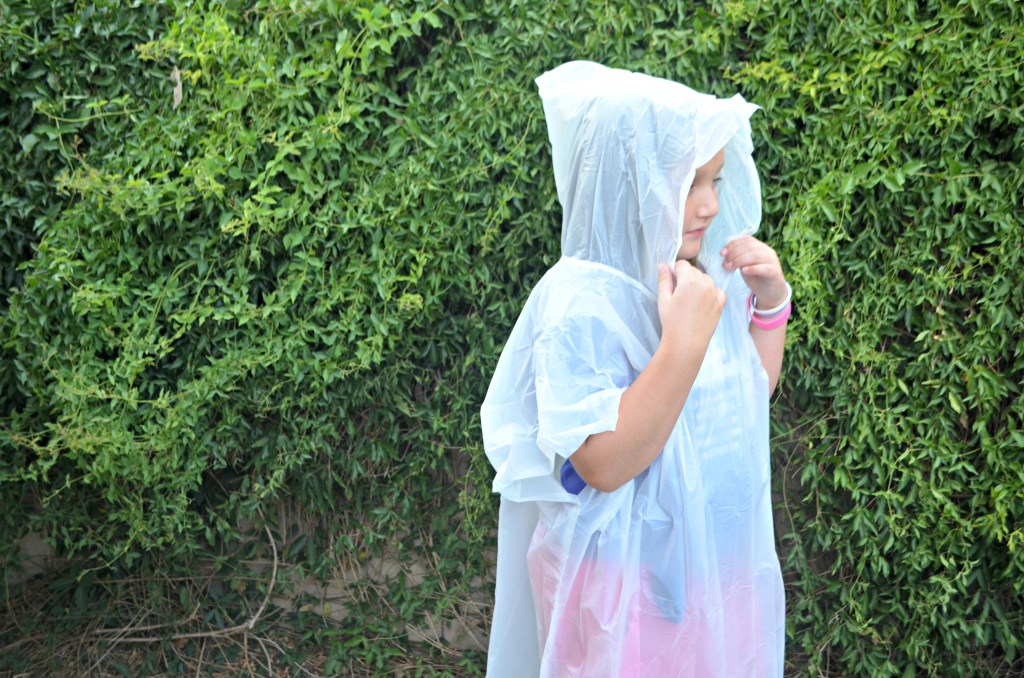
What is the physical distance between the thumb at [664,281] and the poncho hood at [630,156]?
0.03 meters

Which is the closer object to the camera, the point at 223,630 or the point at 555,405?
the point at 555,405

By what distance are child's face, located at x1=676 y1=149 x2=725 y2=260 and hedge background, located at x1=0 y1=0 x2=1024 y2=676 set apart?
94 cm

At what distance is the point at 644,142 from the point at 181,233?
69.9 inches

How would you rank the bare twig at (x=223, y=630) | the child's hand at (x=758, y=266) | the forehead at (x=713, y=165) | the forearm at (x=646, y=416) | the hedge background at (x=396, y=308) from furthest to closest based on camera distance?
the bare twig at (x=223, y=630) < the hedge background at (x=396, y=308) < the child's hand at (x=758, y=266) < the forehead at (x=713, y=165) < the forearm at (x=646, y=416)

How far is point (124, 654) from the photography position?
312 cm

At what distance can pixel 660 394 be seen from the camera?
154cm

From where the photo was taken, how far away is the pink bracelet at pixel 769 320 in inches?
73.4

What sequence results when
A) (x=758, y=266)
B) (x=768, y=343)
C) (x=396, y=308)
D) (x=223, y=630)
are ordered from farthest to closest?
1. (x=223, y=630)
2. (x=396, y=308)
3. (x=768, y=343)
4. (x=758, y=266)

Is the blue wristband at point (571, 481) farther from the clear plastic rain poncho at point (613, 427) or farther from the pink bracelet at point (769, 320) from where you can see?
the pink bracelet at point (769, 320)

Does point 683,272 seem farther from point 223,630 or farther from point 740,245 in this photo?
point 223,630

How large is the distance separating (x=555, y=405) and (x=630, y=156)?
1.52 feet

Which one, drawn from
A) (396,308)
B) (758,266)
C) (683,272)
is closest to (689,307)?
(683,272)

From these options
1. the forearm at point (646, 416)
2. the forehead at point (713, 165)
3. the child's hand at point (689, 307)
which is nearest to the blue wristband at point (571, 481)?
the forearm at point (646, 416)

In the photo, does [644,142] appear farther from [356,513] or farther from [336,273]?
[356,513]
